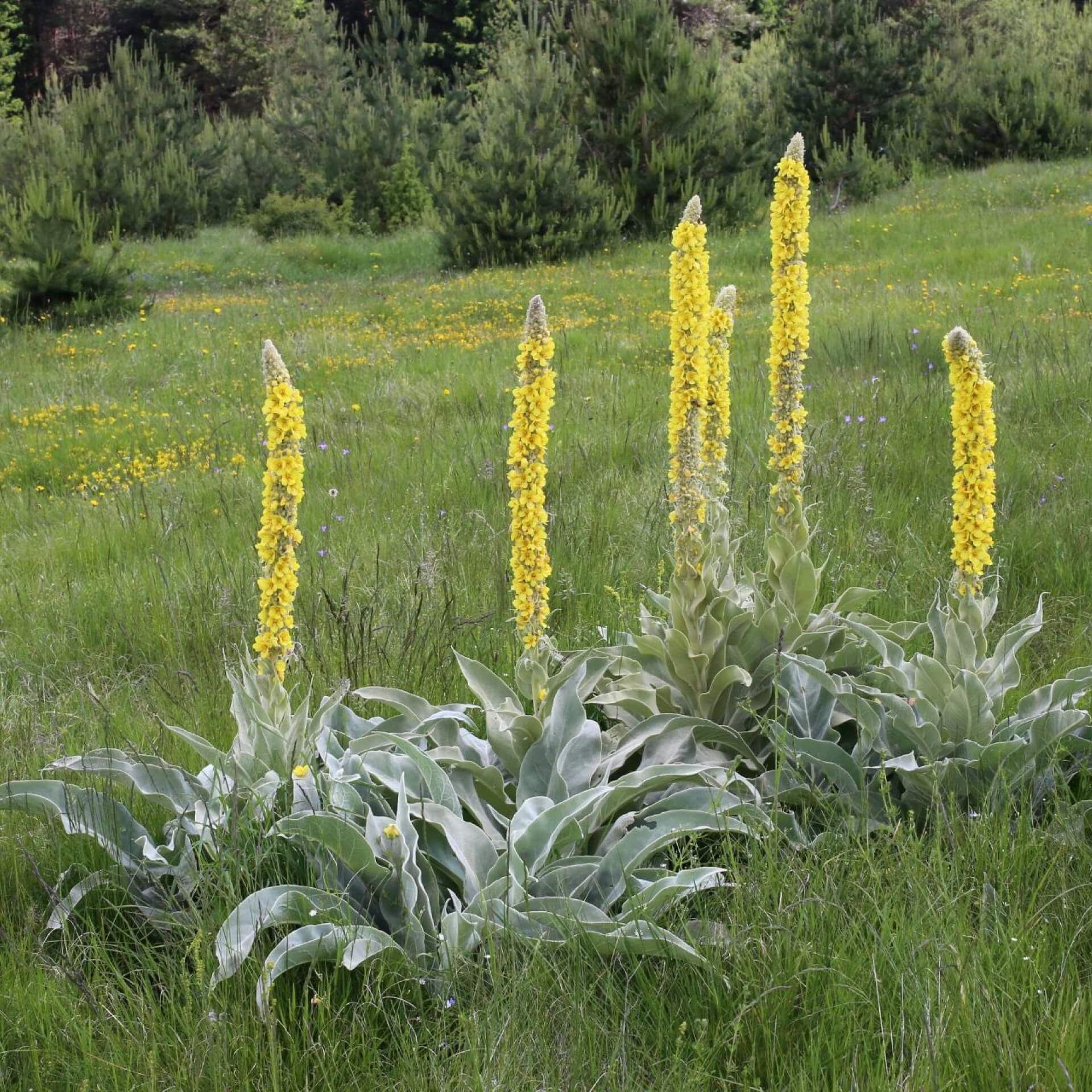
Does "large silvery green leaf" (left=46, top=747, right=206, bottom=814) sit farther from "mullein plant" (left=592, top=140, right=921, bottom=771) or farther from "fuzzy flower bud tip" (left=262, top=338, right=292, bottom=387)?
"mullein plant" (left=592, top=140, right=921, bottom=771)

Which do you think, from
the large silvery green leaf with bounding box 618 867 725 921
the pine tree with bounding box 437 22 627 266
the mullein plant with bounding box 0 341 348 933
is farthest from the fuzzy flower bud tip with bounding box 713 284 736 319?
the pine tree with bounding box 437 22 627 266

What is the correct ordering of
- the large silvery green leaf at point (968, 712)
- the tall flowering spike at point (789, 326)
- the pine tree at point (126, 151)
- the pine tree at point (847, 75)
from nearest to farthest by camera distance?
the large silvery green leaf at point (968, 712), the tall flowering spike at point (789, 326), the pine tree at point (126, 151), the pine tree at point (847, 75)

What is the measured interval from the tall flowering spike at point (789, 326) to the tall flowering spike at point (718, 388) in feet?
0.45

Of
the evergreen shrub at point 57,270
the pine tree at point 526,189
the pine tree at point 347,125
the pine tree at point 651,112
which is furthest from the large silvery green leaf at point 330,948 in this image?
the pine tree at point 347,125

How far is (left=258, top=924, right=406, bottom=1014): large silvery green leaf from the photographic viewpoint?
2.14m

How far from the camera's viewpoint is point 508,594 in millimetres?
4418

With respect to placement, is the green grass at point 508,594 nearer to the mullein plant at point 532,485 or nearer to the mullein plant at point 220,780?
the mullein plant at point 220,780

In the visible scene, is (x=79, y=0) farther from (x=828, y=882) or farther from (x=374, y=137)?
(x=828, y=882)

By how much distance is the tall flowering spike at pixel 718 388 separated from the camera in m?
3.22

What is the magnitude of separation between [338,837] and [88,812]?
694mm

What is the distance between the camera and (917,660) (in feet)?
9.48

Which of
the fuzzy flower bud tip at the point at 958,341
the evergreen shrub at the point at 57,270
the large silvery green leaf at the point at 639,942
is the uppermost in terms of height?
the evergreen shrub at the point at 57,270

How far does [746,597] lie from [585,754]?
94cm

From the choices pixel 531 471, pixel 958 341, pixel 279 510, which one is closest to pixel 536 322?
pixel 531 471
